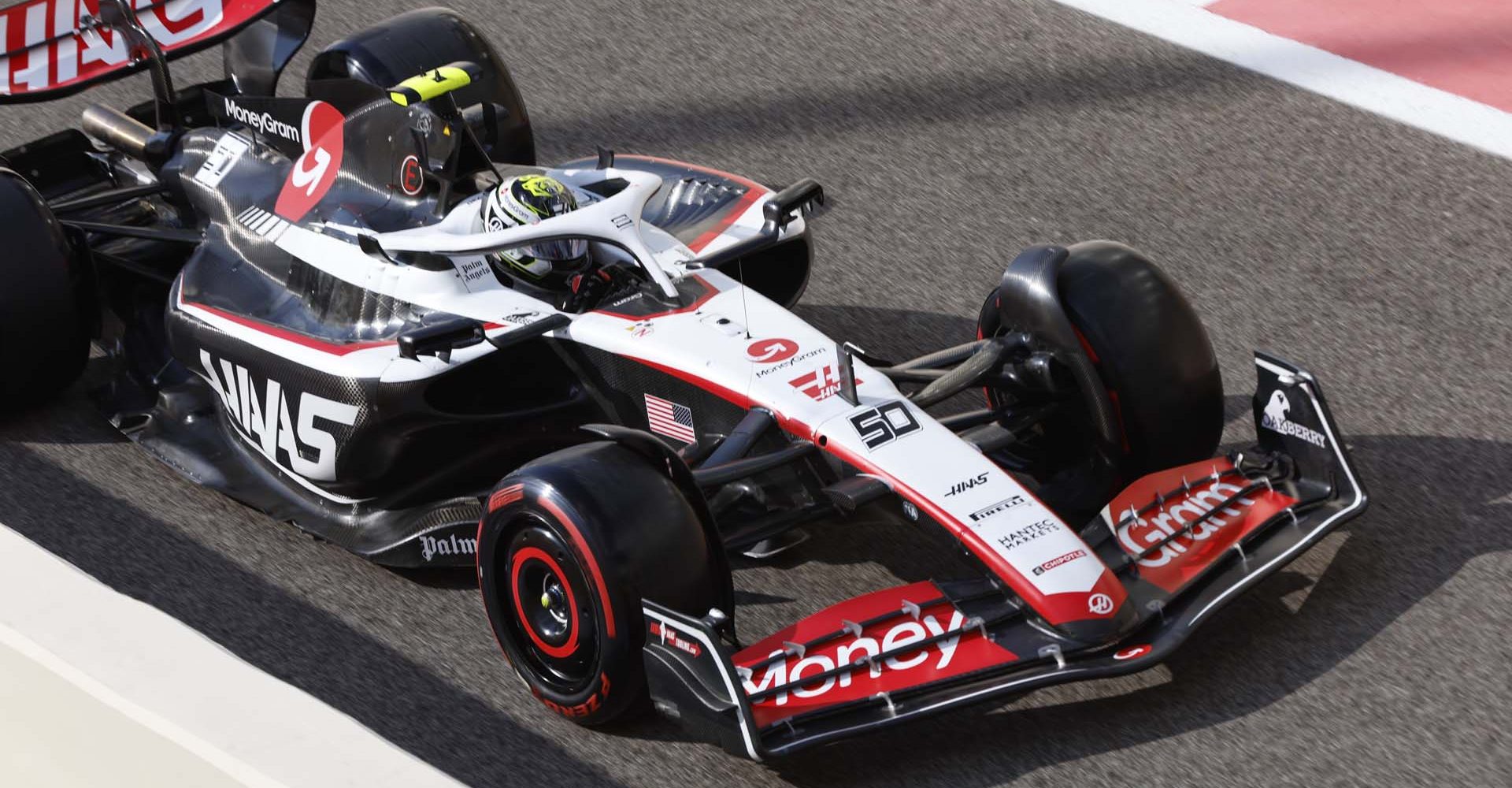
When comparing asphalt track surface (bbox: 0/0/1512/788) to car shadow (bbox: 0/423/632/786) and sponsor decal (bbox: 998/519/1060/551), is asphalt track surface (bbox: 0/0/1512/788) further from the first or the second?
sponsor decal (bbox: 998/519/1060/551)

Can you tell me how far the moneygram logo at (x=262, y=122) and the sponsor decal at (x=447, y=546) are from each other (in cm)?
140

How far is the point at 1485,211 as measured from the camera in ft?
21.0

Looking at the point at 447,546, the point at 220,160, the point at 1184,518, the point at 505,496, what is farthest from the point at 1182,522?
the point at 220,160

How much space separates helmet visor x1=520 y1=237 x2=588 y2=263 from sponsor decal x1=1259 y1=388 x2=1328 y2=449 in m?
1.80

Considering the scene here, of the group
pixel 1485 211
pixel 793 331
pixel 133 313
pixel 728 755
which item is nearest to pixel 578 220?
pixel 793 331

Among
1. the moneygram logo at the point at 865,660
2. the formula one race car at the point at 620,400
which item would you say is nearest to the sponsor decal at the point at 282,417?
the formula one race car at the point at 620,400

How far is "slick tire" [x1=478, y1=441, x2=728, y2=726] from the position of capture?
374cm

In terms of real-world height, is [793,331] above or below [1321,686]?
above

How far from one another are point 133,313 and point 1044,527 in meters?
3.18

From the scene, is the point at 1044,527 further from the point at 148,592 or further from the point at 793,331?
the point at 148,592

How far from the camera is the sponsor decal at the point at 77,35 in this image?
557 cm

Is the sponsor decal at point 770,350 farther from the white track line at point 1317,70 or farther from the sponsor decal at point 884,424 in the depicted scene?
the white track line at point 1317,70

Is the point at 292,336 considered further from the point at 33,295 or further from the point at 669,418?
the point at 669,418

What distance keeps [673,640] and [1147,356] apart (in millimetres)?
1458
